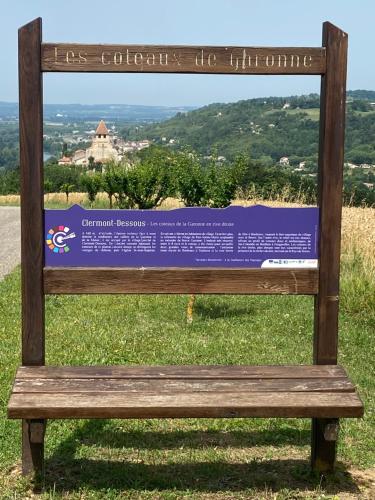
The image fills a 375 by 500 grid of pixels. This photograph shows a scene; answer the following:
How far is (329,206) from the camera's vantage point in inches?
143

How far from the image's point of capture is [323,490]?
3.60 m

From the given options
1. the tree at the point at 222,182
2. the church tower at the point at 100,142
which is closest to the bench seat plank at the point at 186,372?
the tree at the point at 222,182

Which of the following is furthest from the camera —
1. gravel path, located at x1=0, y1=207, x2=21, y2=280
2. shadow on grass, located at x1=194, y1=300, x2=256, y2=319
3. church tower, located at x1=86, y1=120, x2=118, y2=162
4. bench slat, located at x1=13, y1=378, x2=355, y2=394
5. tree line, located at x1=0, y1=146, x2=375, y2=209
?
church tower, located at x1=86, y1=120, x2=118, y2=162

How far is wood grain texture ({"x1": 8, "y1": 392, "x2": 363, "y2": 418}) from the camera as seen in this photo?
3.15 meters

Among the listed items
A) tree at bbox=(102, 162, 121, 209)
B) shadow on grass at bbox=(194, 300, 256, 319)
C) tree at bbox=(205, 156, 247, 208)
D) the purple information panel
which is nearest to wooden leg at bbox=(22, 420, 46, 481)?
the purple information panel

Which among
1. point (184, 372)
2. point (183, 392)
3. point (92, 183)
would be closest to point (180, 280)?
point (184, 372)

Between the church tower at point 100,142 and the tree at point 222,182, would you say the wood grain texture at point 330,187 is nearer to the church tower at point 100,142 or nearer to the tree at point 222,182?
the tree at point 222,182

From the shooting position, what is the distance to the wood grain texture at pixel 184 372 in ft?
11.6

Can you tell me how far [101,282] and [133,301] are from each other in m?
5.23

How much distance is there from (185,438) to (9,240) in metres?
14.6

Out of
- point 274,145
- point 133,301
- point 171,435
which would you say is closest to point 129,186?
point 133,301

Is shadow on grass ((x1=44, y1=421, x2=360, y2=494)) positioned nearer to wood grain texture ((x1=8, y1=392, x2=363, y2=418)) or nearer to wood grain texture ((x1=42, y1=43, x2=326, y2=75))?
wood grain texture ((x1=8, y1=392, x2=363, y2=418))

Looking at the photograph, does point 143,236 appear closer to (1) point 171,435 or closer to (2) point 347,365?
(1) point 171,435

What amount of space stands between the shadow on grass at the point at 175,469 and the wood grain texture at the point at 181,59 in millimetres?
2095
